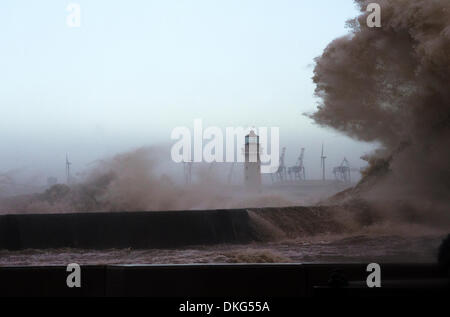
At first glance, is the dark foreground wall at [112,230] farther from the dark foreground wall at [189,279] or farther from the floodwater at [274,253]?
the dark foreground wall at [189,279]

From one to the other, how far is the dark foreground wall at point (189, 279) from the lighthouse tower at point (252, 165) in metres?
4.13

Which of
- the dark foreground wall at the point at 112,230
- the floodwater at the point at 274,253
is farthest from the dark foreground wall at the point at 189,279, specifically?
the dark foreground wall at the point at 112,230

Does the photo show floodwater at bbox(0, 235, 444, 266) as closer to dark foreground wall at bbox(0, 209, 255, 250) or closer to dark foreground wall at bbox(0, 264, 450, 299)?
dark foreground wall at bbox(0, 209, 255, 250)

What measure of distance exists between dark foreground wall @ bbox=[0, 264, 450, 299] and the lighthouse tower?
413 centimetres

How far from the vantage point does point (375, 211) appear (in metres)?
9.64

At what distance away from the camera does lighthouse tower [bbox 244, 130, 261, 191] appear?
27.3 ft

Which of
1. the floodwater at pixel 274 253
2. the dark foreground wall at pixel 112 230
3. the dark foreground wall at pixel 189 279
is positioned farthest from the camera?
the floodwater at pixel 274 253

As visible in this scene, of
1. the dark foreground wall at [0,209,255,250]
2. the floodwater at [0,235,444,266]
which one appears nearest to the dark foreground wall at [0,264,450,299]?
the floodwater at [0,235,444,266]

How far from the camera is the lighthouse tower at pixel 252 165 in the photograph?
328 inches

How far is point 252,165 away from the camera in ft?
29.5

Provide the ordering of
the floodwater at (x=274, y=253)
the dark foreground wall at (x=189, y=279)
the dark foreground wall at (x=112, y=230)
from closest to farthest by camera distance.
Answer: the dark foreground wall at (x=189, y=279)
the dark foreground wall at (x=112, y=230)
the floodwater at (x=274, y=253)
